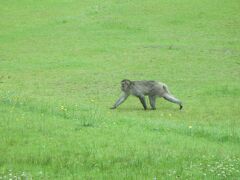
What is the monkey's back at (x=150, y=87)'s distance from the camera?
63.4 ft

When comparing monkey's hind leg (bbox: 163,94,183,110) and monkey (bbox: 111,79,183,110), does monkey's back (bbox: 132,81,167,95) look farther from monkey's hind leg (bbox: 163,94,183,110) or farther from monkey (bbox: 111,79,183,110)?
monkey's hind leg (bbox: 163,94,183,110)

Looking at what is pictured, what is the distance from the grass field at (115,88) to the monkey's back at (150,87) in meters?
0.70

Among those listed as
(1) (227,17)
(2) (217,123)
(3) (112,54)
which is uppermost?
(1) (227,17)

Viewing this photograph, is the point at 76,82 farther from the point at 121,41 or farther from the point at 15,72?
the point at 121,41

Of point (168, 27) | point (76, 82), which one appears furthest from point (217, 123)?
point (168, 27)

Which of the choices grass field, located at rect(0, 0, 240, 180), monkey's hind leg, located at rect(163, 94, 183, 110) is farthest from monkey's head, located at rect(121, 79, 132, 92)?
monkey's hind leg, located at rect(163, 94, 183, 110)

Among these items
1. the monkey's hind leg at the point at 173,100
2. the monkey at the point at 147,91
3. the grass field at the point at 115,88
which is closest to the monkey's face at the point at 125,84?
the monkey at the point at 147,91

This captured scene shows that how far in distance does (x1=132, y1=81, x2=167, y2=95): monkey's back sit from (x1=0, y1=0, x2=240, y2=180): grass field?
0.70 metres

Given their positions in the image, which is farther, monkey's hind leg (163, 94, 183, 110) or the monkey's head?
the monkey's head

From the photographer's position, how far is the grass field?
9969mm

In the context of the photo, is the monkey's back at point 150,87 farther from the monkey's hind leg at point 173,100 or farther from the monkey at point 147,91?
the monkey's hind leg at point 173,100

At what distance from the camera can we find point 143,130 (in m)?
13.0

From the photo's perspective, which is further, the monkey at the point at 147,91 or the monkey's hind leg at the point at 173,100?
the monkey at the point at 147,91

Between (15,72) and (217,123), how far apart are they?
1475 cm
